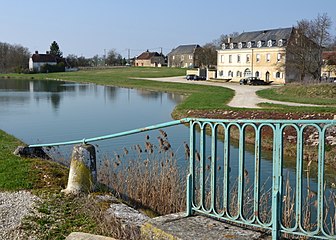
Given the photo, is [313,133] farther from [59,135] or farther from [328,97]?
[328,97]

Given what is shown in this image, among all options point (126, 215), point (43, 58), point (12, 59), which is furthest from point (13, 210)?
point (43, 58)

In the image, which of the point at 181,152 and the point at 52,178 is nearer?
the point at 52,178

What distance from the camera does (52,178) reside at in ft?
27.7

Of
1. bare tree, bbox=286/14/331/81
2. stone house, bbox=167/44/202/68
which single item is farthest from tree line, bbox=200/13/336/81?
stone house, bbox=167/44/202/68

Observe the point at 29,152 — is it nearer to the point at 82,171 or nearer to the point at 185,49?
the point at 82,171

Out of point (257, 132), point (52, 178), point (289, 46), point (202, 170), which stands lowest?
point (52, 178)

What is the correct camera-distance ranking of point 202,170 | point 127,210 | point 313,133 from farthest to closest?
1. point 313,133
2. point 127,210
3. point 202,170

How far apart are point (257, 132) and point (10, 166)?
21.9ft

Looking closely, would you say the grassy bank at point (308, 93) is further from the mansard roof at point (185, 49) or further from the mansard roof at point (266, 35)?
the mansard roof at point (185, 49)

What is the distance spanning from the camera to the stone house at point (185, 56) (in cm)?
11104

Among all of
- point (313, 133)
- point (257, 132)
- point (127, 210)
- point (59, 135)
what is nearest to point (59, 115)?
point (59, 135)

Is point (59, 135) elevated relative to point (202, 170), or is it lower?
lower

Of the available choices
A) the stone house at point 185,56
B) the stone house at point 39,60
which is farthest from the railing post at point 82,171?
the stone house at point 39,60

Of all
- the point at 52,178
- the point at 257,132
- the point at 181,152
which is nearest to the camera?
the point at 257,132
